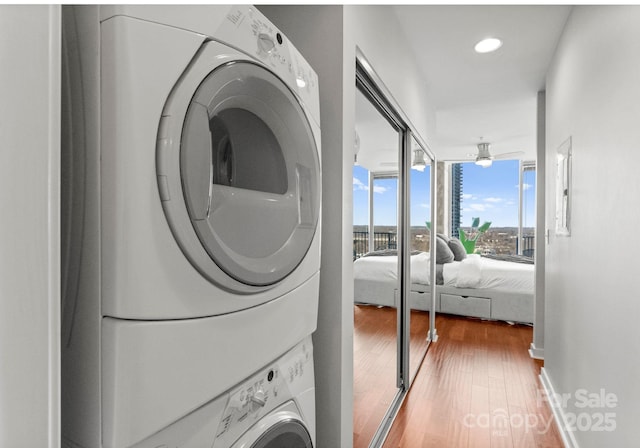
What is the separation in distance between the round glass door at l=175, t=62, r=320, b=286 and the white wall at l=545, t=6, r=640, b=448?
113 centimetres

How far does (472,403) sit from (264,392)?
2144 millimetres

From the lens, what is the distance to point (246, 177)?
850mm

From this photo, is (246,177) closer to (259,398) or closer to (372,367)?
(259,398)

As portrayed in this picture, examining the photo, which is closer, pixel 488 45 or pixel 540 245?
pixel 488 45

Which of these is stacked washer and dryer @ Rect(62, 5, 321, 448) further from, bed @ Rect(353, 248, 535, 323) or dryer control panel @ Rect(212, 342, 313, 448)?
bed @ Rect(353, 248, 535, 323)

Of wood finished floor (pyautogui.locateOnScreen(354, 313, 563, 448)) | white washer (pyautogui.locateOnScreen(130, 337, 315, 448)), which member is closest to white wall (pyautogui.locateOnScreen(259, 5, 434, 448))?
white washer (pyautogui.locateOnScreen(130, 337, 315, 448))

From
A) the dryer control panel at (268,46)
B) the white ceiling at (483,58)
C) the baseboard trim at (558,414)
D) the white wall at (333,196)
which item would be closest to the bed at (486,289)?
the baseboard trim at (558,414)

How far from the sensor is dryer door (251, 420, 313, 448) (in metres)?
0.85

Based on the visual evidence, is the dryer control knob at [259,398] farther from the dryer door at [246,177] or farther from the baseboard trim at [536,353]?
the baseboard trim at [536,353]

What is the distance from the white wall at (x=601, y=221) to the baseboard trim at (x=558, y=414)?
94 millimetres

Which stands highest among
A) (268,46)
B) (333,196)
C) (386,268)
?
(268,46)

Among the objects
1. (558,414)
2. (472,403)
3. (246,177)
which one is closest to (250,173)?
(246,177)
